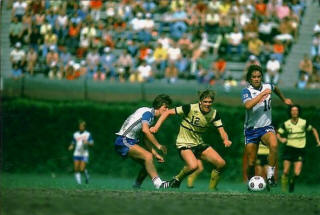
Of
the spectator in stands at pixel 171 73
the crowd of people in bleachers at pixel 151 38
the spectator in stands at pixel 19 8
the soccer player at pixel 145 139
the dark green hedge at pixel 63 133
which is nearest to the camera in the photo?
the soccer player at pixel 145 139

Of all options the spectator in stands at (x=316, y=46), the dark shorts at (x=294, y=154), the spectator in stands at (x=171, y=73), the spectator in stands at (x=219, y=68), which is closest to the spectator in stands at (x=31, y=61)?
the spectator in stands at (x=171, y=73)

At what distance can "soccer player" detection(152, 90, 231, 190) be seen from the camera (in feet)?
51.9

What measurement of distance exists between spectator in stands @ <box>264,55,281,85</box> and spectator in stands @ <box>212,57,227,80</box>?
1336mm

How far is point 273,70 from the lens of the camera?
90.1ft

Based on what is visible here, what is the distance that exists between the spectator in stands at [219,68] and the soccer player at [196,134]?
36.7 ft

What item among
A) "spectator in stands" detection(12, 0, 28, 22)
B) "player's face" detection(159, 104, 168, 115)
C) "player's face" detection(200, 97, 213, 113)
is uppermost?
"spectator in stands" detection(12, 0, 28, 22)

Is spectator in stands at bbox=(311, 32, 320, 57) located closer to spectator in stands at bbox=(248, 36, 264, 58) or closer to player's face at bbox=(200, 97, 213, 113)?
spectator in stands at bbox=(248, 36, 264, 58)

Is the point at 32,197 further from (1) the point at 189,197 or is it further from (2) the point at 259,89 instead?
(2) the point at 259,89

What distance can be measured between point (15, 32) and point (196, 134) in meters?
16.4

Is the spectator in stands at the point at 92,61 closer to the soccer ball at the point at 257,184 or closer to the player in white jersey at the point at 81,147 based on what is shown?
the player in white jersey at the point at 81,147

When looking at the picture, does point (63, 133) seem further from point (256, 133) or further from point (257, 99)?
point (257, 99)

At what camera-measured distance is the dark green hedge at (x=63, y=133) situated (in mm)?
25547

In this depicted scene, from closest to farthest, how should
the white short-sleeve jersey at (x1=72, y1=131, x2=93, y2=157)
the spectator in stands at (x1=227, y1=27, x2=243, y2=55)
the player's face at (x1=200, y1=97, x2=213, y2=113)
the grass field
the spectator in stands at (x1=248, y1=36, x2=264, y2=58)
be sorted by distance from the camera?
the grass field, the player's face at (x1=200, y1=97, x2=213, y2=113), the white short-sleeve jersey at (x1=72, y1=131, x2=93, y2=157), the spectator in stands at (x1=248, y1=36, x2=264, y2=58), the spectator in stands at (x1=227, y1=27, x2=243, y2=55)

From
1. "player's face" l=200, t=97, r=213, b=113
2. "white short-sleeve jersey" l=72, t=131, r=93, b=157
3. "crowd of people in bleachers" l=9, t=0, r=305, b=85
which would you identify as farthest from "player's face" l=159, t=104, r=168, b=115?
"crowd of people in bleachers" l=9, t=0, r=305, b=85
